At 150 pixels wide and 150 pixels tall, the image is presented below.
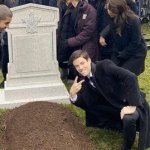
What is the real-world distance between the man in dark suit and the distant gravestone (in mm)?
1489

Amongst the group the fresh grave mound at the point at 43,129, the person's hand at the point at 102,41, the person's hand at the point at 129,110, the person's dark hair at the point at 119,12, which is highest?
the person's dark hair at the point at 119,12

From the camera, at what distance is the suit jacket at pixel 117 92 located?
15.5 feet

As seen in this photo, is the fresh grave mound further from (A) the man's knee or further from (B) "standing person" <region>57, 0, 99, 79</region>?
(B) "standing person" <region>57, 0, 99, 79</region>

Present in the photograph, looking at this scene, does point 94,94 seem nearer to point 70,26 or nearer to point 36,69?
point 36,69

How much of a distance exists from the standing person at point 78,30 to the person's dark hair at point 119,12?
1.53m

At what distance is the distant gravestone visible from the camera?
6.51 meters

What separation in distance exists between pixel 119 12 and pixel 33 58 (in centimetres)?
171

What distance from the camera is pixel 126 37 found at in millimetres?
5863

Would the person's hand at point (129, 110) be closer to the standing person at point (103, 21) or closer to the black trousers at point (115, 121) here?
the black trousers at point (115, 121)

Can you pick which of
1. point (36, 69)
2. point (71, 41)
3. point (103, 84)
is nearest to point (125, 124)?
point (103, 84)

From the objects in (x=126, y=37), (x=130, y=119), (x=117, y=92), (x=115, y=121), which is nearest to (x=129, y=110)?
(x=130, y=119)

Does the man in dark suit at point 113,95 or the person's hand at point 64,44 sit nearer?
the man in dark suit at point 113,95

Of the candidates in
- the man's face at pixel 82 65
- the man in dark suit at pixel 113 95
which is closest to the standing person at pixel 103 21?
the man in dark suit at pixel 113 95

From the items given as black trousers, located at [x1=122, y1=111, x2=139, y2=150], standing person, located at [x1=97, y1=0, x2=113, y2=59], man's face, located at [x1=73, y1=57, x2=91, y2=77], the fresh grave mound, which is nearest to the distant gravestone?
the fresh grave mound
